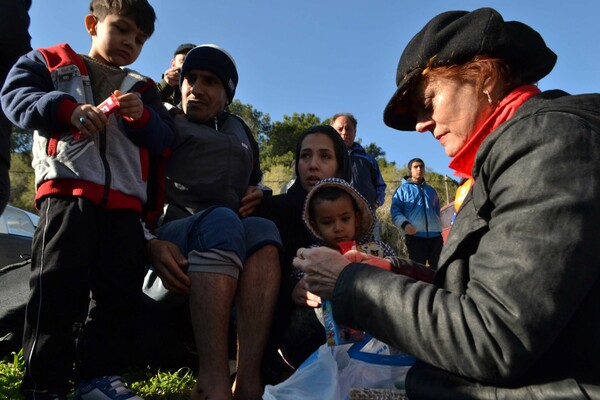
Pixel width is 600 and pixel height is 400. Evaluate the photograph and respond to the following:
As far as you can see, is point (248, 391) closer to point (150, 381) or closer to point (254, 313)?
point (254, 313)

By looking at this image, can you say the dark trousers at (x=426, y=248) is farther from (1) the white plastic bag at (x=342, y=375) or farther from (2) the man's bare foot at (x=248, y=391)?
(1) the white plastic bag at (x=342, y=375)

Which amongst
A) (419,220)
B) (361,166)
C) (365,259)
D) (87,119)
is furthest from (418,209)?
(87,119)

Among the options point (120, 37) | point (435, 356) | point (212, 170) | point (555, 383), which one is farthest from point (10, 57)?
point (555, 383)

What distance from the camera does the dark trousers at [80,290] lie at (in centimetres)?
199

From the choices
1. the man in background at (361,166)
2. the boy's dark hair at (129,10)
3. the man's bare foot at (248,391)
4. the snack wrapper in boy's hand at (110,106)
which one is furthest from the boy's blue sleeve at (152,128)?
the man in background at (361,166)

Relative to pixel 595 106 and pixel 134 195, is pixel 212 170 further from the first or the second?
pixel 595 106

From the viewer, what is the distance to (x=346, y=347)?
1685 mm

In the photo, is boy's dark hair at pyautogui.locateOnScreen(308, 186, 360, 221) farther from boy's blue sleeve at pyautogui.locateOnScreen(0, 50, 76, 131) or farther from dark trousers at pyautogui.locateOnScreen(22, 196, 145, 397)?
boy's blue sleeve at pyautogui.locateOnScreen(0, 50, 76, 131)

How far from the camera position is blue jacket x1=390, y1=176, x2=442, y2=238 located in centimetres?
716

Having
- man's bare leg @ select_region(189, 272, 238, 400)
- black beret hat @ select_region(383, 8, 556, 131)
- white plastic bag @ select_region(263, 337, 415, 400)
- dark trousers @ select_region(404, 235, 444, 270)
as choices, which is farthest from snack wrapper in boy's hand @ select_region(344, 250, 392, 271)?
dark trousers @ select_region(404, 235, 444, 270)

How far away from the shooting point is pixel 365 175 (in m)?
5.60

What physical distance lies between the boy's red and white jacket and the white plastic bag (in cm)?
115

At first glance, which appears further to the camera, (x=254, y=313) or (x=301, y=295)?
(x=301, y=295)

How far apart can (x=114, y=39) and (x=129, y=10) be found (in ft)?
0.52
